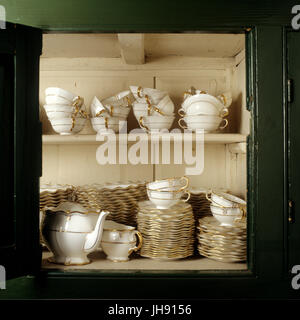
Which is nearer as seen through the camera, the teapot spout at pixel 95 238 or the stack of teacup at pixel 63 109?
the teapot spout at pixel 95 238

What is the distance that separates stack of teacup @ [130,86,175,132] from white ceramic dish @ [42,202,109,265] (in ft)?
1.61

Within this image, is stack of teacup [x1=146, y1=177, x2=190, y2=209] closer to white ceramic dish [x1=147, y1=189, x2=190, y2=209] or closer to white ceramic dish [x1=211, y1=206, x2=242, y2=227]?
white ceramic dish [x1=147, y1=189, x2=190, y2=209]

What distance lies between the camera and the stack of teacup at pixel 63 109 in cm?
161

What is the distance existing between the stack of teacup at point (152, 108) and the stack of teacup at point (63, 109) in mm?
263

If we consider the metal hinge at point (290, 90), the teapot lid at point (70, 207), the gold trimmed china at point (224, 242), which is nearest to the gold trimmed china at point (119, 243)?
the teapot lid at point (70, 207)

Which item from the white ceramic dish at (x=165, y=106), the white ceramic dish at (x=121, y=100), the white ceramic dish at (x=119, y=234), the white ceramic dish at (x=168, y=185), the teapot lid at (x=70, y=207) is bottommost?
the white ceramic dish at (x=119, y=234)

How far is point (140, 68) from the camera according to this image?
1.98 m

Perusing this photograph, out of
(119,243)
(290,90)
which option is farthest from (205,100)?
(119,243)

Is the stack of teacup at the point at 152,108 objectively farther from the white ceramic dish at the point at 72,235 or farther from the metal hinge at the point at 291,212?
the metal hinge at the point at 291,212

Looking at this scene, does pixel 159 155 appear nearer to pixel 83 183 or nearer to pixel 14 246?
pixel 83 183

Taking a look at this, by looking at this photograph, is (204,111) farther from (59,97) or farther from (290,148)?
(59,97)

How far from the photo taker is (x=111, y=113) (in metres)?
1.71

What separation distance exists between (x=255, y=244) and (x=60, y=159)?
3.79 ft

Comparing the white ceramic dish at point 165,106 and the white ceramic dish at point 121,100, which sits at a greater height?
the white ceramic dish at point 121,100
